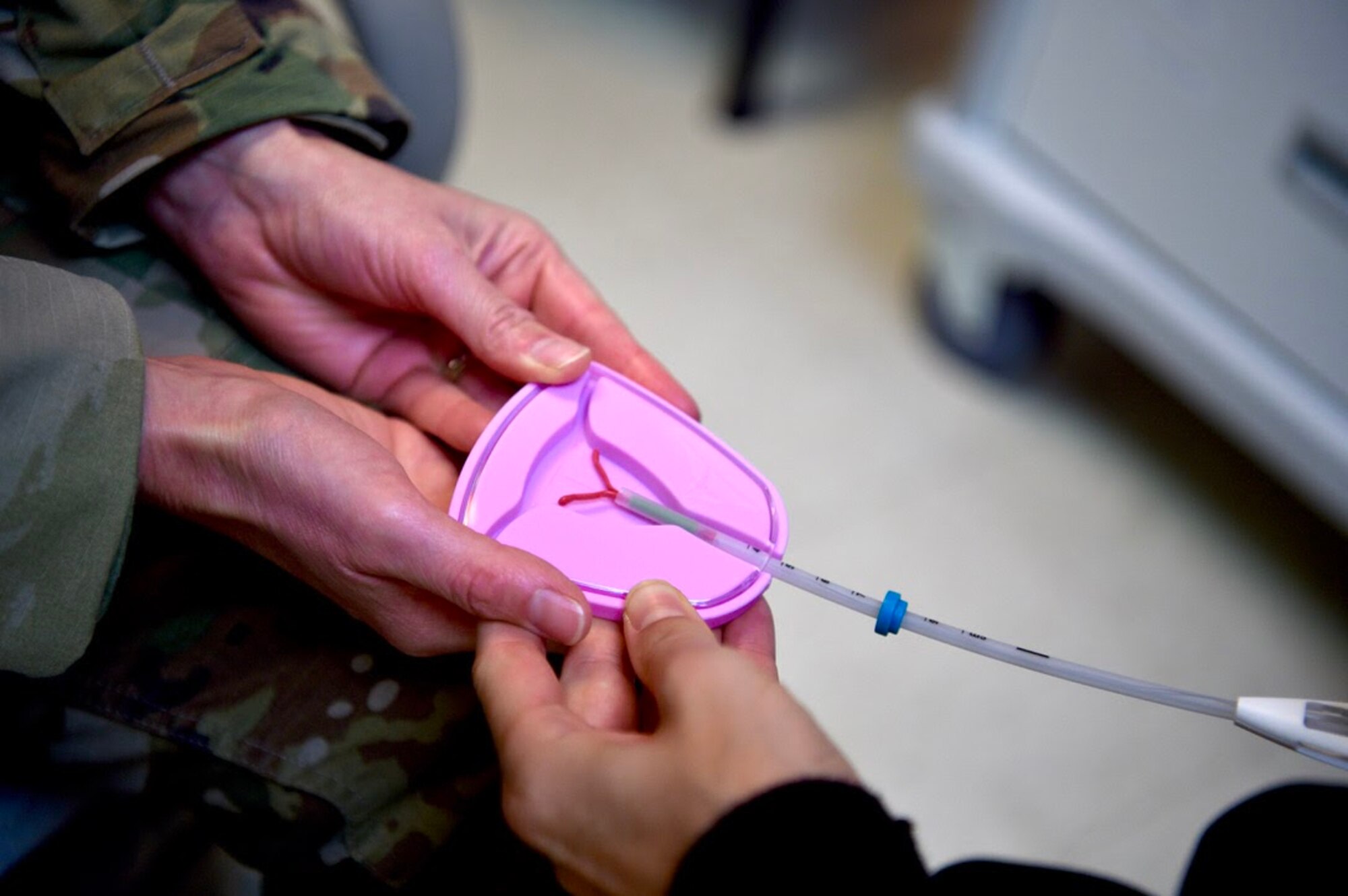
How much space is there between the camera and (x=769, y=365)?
1.41 metres

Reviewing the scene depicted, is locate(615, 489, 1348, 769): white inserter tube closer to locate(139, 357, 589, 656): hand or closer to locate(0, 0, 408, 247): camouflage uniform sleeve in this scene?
locate(139, 357, 589, 656): hand

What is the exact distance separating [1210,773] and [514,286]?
0.85m

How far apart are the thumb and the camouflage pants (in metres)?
0.11

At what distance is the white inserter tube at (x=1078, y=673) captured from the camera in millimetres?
529

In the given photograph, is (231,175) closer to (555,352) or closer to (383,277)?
(383,277)

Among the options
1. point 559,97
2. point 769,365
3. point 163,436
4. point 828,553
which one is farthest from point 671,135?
point 163,436

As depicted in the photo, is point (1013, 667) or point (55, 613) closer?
point (55, 613)

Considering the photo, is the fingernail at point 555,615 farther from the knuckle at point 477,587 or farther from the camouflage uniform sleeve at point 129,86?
the camouflage uniform sleeve at point 129,86

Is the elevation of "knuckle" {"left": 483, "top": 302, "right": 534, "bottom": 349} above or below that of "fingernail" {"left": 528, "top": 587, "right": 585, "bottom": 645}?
above

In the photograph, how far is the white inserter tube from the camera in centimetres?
53

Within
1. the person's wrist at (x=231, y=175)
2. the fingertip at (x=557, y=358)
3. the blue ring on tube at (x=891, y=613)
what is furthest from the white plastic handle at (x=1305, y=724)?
the person's wrist at (x=231, y=175)

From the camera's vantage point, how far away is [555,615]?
0.55m

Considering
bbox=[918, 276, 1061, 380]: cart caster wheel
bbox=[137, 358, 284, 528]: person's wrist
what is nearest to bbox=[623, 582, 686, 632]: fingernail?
bbox=[137, 358, 284, 528]: person's wrist

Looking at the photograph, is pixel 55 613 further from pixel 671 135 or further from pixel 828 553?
pixel 671 135
